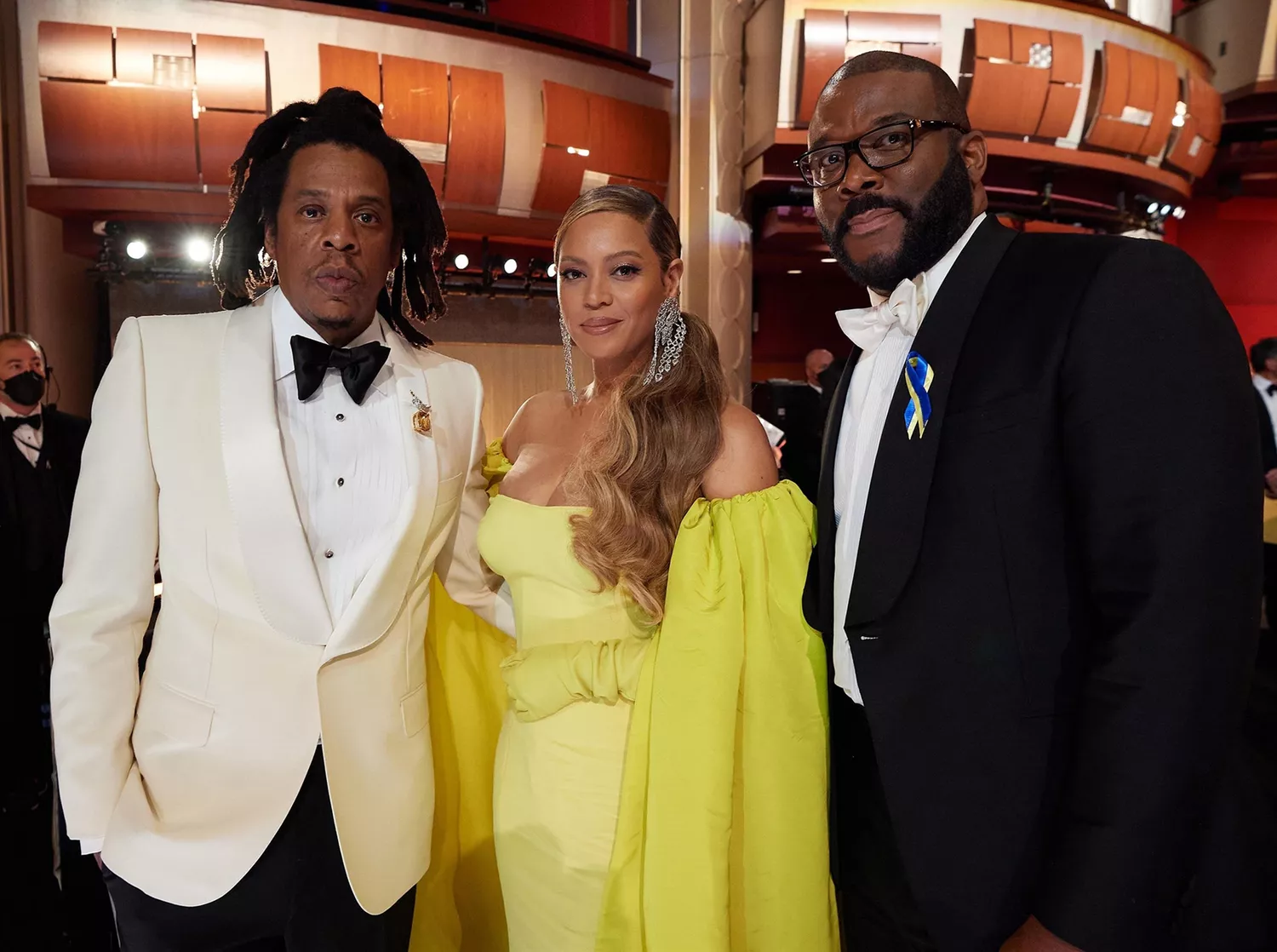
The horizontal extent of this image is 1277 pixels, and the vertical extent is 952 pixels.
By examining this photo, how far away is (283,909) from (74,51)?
5.46m

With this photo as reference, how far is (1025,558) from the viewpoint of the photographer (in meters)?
1.11

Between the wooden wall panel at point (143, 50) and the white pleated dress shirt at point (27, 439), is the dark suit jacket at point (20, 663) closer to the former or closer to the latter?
the white pleated dress shirt at point (27, 439)

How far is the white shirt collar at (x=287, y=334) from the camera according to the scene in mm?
1501

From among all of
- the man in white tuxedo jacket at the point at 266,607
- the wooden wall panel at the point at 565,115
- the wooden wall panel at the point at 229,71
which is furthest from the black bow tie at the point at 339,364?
the wooden wall panel at the point at 565,115

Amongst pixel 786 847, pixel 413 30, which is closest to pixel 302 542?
pixel 786 847

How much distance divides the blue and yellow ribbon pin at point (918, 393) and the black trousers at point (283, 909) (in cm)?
113

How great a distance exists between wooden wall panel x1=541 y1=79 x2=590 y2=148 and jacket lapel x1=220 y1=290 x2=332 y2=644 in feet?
16.3

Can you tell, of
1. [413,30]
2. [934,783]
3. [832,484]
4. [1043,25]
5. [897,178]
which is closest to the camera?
[934,783]

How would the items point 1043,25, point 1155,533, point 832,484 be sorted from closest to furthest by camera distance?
1. point 1155,533
2. point 832,484
3. point 1043,25

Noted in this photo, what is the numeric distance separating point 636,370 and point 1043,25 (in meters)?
5.71

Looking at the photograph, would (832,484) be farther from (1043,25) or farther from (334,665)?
(1043,25)

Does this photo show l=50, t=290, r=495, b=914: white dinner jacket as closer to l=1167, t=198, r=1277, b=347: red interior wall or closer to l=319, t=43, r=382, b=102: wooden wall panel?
l=319, t=43, r=382, b=102: wooden wall panel

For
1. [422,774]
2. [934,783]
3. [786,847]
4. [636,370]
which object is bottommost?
[786,847]

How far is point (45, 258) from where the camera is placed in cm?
592
